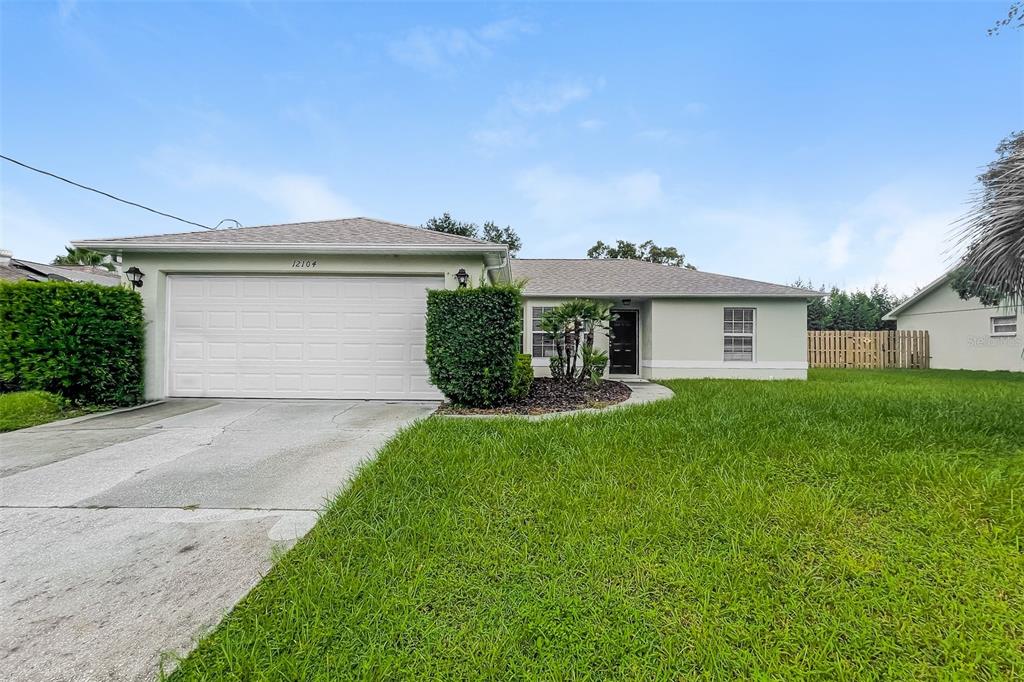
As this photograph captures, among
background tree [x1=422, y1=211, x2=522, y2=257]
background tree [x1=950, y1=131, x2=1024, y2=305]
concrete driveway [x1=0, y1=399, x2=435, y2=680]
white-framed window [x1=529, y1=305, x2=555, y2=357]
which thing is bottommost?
concrete driveway [x1=0, y1=399, x2=435, y2=680]

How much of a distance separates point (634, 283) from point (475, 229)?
67.4 ft

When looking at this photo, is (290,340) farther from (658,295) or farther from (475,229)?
(475,229)

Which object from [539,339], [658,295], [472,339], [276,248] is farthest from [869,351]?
[276,248]

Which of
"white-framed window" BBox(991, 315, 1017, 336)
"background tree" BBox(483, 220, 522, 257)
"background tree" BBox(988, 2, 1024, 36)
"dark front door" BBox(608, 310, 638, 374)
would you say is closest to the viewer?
"background tree" BBox(988, 2, 1024, 36)

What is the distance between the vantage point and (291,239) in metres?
7.32

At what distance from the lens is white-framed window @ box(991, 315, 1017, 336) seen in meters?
13.5

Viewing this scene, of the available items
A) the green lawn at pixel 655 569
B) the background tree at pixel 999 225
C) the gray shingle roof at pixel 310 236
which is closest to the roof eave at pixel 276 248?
the gray shingle roof at pixel 310 236

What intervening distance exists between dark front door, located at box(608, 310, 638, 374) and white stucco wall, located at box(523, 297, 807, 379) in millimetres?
873

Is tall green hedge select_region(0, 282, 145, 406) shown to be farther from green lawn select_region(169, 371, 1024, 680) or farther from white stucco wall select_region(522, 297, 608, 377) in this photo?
white stucco wall select_region(522, 297, 608, 377)

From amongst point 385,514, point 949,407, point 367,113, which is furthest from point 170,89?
point 949,407

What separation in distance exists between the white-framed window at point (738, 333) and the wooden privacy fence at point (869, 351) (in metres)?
7.26

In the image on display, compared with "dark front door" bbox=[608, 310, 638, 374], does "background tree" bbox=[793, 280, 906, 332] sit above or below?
above

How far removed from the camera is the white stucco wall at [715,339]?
1098 cm

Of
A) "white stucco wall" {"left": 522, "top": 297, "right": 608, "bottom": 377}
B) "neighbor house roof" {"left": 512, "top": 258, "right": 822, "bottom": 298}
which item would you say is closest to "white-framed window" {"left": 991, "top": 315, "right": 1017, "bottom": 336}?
"neighbor house roof" {"left": 512, "top": 258, "right": 822, "bottom": 298}
